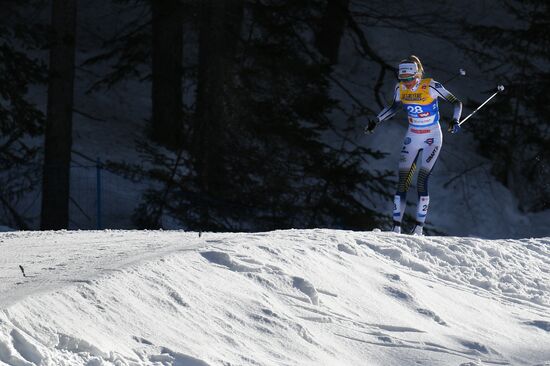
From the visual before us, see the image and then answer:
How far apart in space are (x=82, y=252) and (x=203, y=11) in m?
10.2

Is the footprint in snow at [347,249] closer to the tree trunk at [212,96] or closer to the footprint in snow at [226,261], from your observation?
the footprint in snow at [226,261]

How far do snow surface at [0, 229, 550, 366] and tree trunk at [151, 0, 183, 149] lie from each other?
9473 mm

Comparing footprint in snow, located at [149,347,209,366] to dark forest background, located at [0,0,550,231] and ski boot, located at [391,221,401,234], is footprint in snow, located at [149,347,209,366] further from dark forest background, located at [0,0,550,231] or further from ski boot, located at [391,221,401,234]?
dark forest background, located at [0,0,550,231]

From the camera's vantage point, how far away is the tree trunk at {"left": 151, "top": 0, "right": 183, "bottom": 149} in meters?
20.4

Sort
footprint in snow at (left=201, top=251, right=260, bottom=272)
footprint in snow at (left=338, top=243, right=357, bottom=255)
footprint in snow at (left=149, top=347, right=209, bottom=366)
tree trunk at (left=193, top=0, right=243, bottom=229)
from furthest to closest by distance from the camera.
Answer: tree trunk at (left=193, top=0, right=243, bottom=229) < footprint in snow at (left=338, top=243, right=357, bottom=255) < footprint in snow at (left=201, top=251, right=260, bottom=272) < footprint in snow at (left=149, top=347, right=209, bottom=366)

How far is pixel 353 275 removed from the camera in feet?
30.3

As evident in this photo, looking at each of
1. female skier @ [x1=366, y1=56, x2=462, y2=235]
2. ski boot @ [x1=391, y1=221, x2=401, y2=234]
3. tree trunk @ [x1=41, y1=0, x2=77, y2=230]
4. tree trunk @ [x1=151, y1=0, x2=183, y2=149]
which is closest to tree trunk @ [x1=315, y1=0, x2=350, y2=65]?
tree trunk @ [x1=151, y1=0, x2=183, y2=149]

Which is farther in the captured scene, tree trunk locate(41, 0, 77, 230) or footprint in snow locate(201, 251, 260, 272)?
tree trunk locate(41, 0, 77, 230)

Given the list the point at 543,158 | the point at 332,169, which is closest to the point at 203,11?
the point at 332,169

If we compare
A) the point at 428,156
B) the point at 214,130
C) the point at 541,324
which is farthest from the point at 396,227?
the point at 214,130

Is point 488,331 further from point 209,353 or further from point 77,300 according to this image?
point 77,300

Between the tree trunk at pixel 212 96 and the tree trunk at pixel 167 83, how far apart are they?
1.40 m

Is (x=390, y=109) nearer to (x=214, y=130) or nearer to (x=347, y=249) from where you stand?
(x=347, y=249)

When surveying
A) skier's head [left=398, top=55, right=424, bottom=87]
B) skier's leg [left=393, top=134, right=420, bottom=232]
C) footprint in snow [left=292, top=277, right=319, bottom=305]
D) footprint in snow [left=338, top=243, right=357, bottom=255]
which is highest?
skier's head [left=398, top=55, right=424, bottom=87]
